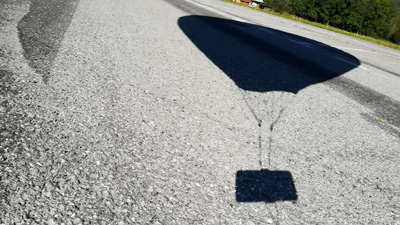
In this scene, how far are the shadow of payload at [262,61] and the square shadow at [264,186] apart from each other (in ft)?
6.77

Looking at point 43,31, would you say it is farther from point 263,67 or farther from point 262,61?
point 262,61

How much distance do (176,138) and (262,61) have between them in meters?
3.90

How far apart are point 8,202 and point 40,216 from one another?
9.1 inches

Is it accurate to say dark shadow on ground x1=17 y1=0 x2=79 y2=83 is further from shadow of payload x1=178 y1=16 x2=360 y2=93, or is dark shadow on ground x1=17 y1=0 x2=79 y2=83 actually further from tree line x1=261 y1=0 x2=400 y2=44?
tree line x1=261 y1=0 x2=400 y2=44

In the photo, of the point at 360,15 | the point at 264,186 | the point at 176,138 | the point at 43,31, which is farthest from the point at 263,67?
the point at 360,15

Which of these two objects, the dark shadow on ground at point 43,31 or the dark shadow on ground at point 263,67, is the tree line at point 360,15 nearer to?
the dark shadow on ground at point 263,67

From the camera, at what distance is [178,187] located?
2010mm

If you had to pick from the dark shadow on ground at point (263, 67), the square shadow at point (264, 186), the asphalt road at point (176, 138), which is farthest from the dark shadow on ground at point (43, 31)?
the dark shadow on ground at point (263, 67)

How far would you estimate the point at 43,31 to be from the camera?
4930mm

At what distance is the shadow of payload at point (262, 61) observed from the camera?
4.78 metres

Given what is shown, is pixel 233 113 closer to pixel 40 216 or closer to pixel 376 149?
pixel 376 149

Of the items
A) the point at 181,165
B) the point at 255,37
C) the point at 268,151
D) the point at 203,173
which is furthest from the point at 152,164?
the point at 255,37

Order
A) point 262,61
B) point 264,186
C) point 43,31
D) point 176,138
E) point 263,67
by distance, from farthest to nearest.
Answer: point 262,61
point 263,67
point 43,31
point 176,138
point 264,186

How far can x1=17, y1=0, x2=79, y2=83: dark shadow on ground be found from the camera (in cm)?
374
